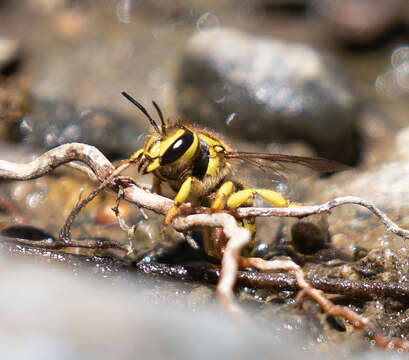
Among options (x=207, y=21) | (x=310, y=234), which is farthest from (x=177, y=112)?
(x=310, y=234)

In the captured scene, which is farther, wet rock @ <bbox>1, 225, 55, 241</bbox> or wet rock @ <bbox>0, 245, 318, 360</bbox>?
wet rock @ <bbox>1, 225, 55, 241</bbox>

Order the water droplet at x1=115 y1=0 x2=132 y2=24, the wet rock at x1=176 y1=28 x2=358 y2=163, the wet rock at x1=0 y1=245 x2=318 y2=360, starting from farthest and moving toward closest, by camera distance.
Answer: the water droplet at x1=115 y1=0 x2=132 y2=24
the wet rock at x1=176 y1=28 x2=358 y2=163
the wet rock at x1=0 y1=245 x2=318 y2=360

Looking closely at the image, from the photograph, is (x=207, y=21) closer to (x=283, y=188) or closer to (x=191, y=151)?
(x=283, y=188)

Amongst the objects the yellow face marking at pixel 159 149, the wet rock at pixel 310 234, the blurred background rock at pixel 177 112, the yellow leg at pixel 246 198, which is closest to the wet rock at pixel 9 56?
the blurred background rock at pixel 177 112

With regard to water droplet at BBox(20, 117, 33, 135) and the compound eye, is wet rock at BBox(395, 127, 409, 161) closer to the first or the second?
the compound eye

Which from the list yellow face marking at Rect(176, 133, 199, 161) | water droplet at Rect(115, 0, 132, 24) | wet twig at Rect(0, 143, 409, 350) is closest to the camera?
wet twig at Rect(0, 143, 409, 350)

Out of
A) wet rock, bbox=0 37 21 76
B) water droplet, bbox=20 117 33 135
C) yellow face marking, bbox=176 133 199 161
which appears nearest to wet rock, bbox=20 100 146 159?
water droplet, bbox=20 117 33 135

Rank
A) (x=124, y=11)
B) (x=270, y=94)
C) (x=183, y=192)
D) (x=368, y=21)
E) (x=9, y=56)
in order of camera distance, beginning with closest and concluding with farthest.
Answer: (x=183, y=192) < (x=270, y=94) < (x=9, y=56) < (x=368, y=21) < (x=124, y=11)
